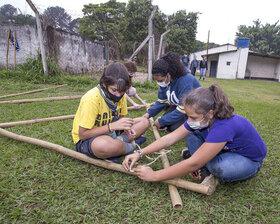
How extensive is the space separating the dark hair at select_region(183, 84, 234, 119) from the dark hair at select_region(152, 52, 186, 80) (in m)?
1.06

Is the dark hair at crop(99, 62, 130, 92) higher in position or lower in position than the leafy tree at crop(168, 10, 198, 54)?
lower

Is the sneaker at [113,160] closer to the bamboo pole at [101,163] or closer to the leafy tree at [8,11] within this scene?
the bamboo pole at [101,163]

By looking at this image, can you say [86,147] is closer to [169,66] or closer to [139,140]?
[139,140]

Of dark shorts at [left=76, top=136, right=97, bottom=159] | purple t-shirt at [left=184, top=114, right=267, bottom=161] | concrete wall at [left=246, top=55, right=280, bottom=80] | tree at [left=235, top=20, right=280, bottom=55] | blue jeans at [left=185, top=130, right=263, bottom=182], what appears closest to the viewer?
purple t-shirt at [left=184, top=114, right=267, bottom=161]

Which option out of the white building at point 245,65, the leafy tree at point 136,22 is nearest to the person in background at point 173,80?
the leafy tree at point 136,22

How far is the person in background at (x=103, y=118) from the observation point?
5.75 feet

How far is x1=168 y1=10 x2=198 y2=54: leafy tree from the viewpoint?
825 inches

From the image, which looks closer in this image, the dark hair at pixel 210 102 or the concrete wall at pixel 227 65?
the dark hair at pixel 210 102

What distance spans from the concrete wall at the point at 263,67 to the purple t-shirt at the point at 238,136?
20035 mm

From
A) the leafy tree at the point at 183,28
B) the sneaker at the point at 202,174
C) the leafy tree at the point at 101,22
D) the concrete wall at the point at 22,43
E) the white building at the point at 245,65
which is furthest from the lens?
the leafy tree at the point at 101,22

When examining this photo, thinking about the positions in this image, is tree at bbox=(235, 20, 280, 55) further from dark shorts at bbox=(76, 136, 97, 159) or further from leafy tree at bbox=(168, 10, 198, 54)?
dark shorts at bbox=(76, 136, 97, 159)

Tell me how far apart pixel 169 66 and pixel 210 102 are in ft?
3.94

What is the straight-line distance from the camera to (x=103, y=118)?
77.2 inches

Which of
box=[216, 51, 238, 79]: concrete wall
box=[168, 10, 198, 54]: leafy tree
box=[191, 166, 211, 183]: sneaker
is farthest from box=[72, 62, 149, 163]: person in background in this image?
box=[168, 10, 198, 54]: leafy tree
